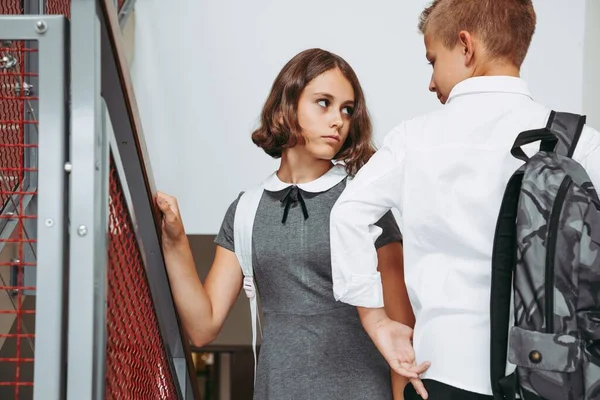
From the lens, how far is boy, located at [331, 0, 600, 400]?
149 centimetres

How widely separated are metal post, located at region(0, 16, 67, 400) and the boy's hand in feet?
1.95

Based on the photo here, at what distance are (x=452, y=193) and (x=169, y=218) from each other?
684 millimetres

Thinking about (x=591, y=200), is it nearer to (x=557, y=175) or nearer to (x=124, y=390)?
(x=557, y=175)

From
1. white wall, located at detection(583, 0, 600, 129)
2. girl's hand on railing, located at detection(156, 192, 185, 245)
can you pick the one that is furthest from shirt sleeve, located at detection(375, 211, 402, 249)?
white wall, located at detection(583, 0, 600, 129)

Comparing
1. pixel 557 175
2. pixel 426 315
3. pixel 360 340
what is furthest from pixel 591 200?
pixel 360 340

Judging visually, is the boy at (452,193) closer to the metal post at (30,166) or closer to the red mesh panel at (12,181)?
the red mesh panel at (12,181)

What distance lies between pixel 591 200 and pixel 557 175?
7cm

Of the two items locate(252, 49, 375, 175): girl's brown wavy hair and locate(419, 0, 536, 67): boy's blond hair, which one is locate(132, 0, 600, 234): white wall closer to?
locate(252, 49, 375, 175): girl's brown wavy hair

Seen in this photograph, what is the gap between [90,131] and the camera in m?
1.31

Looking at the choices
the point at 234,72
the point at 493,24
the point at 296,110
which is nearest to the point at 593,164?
the point at 493,24

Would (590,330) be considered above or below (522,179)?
below

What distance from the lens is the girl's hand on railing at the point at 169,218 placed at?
1898mm

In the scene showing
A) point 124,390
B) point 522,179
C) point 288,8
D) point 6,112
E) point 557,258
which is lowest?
point 124,390

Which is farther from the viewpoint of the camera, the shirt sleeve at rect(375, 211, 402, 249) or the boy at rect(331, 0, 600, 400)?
the shirt sleeve at rect(375, 211, 402, 249)
